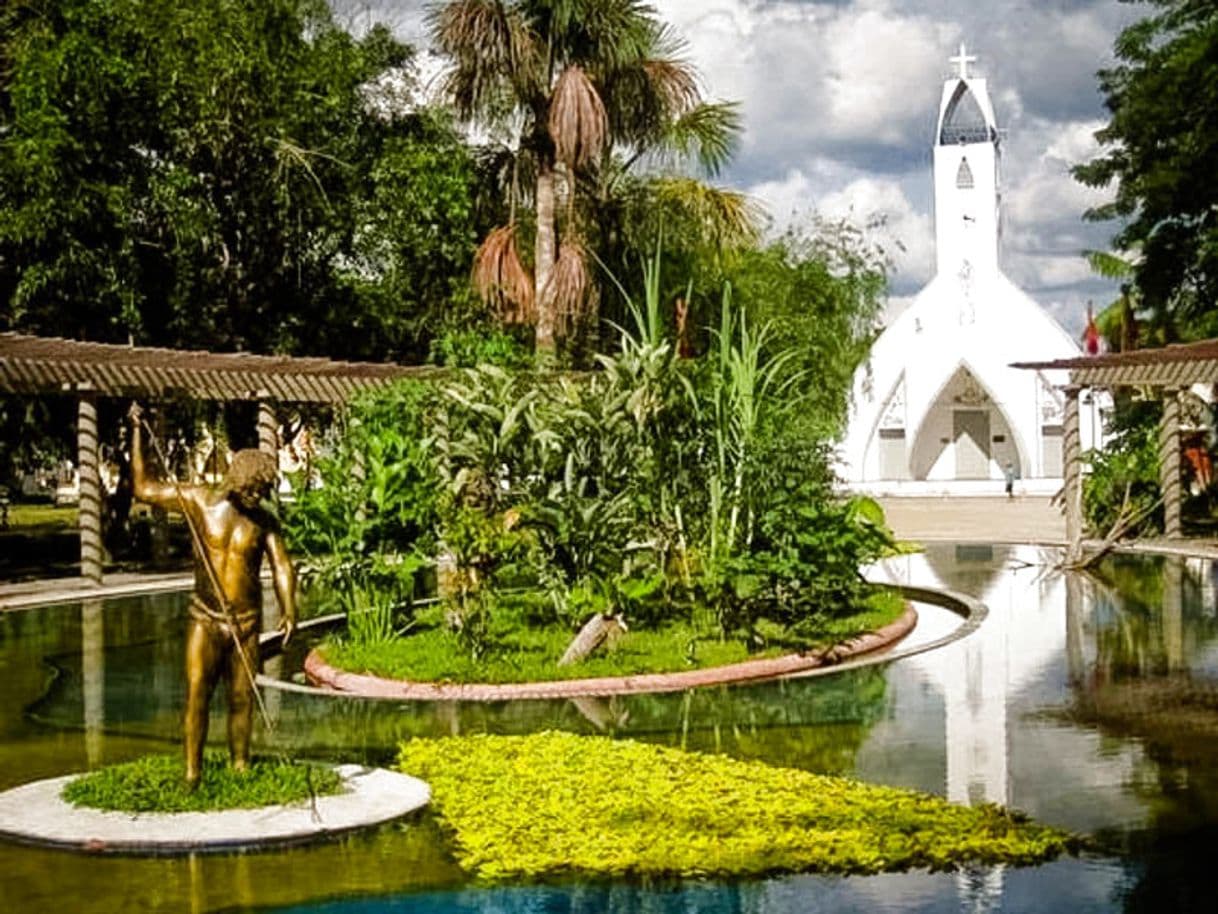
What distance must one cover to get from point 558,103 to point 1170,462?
35.0ft

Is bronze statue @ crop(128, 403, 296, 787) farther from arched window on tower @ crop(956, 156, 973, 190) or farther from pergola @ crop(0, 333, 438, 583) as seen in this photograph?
arched window on tower @ crop(956, 156, 973, 190)

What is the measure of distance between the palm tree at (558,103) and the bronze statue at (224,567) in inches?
544

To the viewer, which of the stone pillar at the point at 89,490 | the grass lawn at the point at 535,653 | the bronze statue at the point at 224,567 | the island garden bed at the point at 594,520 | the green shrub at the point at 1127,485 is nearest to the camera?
the bronze statue at the point at 224,567

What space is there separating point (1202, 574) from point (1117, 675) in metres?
8.34

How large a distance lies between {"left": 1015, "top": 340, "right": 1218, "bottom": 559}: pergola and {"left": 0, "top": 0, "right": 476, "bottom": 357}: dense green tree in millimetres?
9849

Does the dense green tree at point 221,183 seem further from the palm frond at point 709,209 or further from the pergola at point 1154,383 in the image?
the pergola at point 1154,383

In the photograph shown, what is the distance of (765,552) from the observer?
1288 cm

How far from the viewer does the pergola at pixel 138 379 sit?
18266 mm

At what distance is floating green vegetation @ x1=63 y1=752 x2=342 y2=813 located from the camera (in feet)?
24.4

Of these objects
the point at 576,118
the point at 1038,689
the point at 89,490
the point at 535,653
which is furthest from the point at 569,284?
the point at 1038,689

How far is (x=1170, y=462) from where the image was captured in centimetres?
2358

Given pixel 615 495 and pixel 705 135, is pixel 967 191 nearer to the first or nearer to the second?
pixel 705 135

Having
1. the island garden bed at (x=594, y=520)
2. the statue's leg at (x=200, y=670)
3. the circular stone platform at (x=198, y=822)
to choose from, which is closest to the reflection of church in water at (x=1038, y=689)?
the island garden bed at (x=594, y=520)

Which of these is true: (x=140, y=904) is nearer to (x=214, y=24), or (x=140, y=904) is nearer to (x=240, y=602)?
(x=240, y=602)
